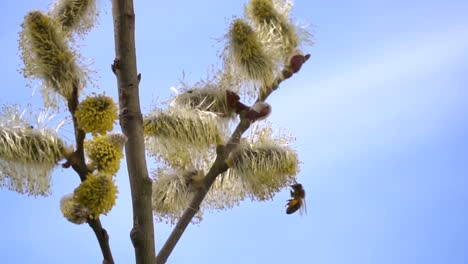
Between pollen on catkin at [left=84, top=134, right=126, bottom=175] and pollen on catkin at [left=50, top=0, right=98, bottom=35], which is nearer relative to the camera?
pollen on catkin at [left=84, top=134, right=126, bottom=175]

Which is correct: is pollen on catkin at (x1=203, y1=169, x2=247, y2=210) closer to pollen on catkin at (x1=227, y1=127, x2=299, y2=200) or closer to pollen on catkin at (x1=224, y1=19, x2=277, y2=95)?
pollen on catkin at (x1=227, y1=127, x2=299, y2=200)

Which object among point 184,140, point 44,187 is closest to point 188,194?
point 184,140

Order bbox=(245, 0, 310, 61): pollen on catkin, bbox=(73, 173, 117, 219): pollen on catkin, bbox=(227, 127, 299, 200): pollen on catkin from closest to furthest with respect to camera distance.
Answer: bbox=(73, 173, 117, 219): pollen on catkin < bbox=(227, 127, 299, 200): pollen on catkin < bbox=(245, 0, 310, 61): pollen on catkin

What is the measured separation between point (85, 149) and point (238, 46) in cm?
69

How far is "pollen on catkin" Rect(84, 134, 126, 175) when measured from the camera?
6.08 ft

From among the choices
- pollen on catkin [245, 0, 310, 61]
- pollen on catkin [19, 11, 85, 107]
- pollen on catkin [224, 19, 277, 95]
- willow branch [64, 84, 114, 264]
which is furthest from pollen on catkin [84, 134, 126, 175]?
pollen on catkin [245, 0, 310, 61]

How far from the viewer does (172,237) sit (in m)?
2.10

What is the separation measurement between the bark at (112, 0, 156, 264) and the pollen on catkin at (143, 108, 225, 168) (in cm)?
26

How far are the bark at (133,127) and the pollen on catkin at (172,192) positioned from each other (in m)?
0.39

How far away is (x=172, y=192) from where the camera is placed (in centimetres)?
235

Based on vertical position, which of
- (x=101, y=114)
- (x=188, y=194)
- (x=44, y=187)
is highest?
(x=188, y=194)

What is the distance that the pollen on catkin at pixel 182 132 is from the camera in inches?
88.5

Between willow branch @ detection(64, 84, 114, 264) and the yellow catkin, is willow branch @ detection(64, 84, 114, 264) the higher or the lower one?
the lower one

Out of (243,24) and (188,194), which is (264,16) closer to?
(243,24)
